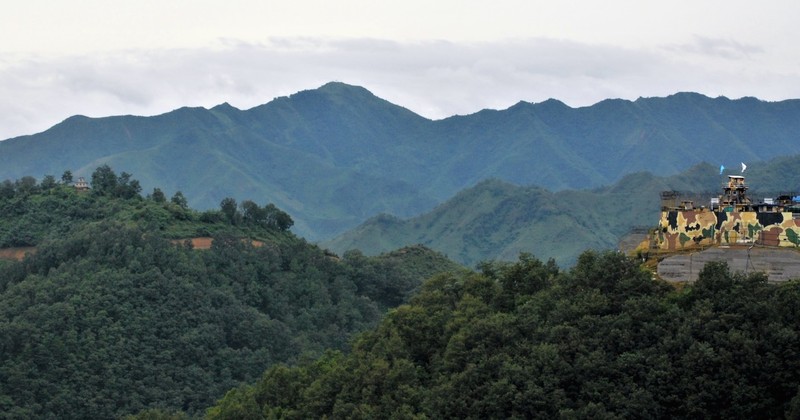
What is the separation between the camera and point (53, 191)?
79250 mm

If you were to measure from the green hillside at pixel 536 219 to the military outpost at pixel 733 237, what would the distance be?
286 ft

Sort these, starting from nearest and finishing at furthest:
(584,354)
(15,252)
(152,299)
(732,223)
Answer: (584,354) < (732,223) < (152,299) < (15,252)

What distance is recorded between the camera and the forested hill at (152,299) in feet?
184

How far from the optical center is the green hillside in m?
134

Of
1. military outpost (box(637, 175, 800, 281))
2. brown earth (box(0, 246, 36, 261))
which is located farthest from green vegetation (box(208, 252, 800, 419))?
brown earth (box(0, 246, 36, 261))

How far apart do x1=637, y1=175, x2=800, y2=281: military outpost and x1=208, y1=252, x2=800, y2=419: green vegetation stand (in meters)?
2.00

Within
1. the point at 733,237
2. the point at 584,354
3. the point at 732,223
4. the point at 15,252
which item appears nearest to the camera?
the point at 584,354

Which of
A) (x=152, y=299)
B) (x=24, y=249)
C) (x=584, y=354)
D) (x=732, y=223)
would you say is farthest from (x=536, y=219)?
(x=584, y=354)

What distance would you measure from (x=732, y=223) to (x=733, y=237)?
45cm

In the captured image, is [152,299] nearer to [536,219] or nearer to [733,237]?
[733,237]

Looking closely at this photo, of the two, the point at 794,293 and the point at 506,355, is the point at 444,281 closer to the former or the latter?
the point at 506,355

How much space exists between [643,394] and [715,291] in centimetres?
382

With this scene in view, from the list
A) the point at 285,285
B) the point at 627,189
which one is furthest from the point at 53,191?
the point at 627,189

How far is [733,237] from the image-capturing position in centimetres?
3803
